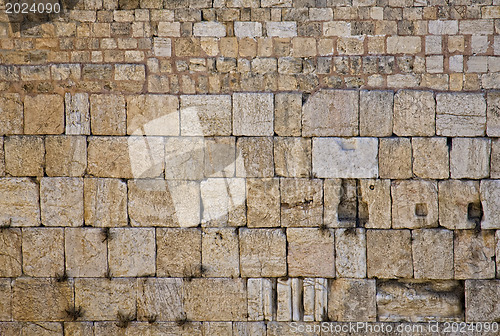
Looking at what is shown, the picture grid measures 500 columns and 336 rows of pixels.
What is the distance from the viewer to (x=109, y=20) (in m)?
4.43

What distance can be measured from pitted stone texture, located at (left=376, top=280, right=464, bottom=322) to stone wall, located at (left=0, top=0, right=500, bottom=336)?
0.05 ft

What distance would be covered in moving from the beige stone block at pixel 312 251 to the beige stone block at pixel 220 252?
23.1 inches

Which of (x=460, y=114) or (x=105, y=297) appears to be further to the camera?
(x=105, y=297)

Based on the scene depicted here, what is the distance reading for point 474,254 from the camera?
4406mm

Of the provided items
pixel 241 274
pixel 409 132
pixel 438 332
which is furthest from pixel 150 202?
pixel 438 332

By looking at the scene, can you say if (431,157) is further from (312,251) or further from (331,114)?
(312,251)

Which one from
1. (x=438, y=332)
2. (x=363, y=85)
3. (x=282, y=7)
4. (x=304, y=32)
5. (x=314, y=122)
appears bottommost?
(x=438, y=332)

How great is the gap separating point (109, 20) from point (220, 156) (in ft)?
6.08

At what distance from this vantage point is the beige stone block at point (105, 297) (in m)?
4.50

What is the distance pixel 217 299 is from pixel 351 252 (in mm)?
1516

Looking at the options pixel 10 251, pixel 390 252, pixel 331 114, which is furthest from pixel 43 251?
pixel 390 252

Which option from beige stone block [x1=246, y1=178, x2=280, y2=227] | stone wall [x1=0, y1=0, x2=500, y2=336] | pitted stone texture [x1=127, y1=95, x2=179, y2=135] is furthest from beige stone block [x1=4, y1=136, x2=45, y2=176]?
beige stone block [x1=246, y1=178, x2=280, y2=227]

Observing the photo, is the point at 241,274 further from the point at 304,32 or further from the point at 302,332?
the point at 304,32

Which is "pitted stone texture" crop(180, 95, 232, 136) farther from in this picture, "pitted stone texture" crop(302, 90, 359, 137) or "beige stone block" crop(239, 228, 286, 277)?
"beige stone block" crop(239, 228, 286, 277)
